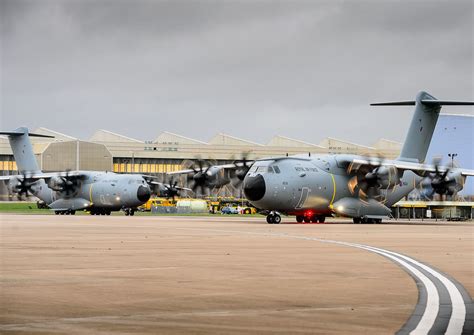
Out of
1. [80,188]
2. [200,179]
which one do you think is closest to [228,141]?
[80,188]

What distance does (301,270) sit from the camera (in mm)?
19812

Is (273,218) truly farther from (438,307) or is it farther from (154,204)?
(154,204)

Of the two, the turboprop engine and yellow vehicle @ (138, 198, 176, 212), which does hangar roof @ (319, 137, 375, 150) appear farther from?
the turboprop engine

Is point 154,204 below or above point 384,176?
below

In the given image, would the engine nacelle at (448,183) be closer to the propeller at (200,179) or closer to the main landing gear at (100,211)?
the propeller at (200,179)

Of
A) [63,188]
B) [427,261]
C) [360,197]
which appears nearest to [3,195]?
[63,188]

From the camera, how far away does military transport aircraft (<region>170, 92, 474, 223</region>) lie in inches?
2403

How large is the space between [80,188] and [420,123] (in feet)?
137

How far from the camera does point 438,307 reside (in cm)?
1318

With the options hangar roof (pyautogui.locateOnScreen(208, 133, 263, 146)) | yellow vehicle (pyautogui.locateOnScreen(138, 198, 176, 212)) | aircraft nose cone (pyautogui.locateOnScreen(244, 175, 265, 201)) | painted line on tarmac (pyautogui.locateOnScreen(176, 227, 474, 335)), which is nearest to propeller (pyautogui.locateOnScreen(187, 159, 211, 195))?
aircraft nose cone (pyautogui.locateOnScreen(244, 175, 265, 201))

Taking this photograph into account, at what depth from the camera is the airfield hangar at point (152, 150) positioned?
6452 inches

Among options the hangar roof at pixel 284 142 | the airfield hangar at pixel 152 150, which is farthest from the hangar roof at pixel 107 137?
the hangar roof at pixel 284 142

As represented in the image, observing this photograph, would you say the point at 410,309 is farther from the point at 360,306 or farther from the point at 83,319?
the point at 83,319

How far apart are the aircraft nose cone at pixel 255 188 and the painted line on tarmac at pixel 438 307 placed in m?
38.9
